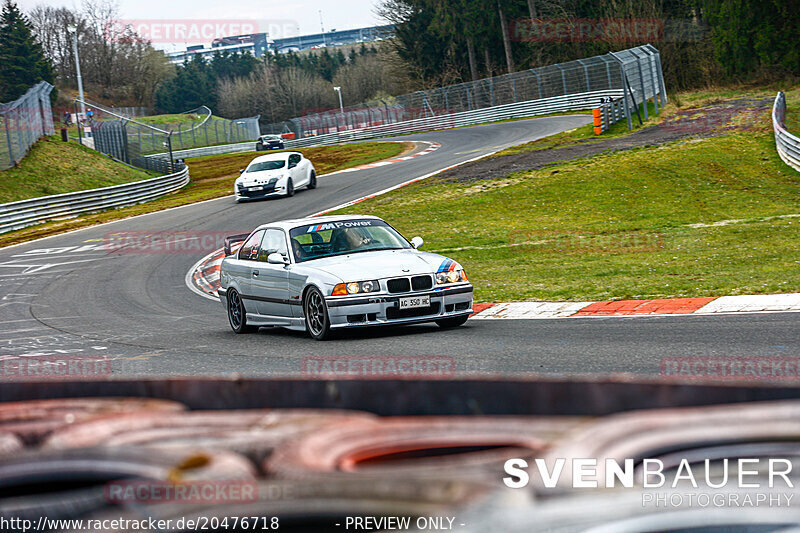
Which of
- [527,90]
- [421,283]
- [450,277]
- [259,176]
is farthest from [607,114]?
[421,283]

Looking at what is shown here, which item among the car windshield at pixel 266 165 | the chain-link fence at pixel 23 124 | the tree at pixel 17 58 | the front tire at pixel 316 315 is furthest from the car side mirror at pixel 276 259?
the tree at pixel 17 58

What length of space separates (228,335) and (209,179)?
3720 cm

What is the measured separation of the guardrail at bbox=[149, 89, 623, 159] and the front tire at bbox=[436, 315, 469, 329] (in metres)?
41.0

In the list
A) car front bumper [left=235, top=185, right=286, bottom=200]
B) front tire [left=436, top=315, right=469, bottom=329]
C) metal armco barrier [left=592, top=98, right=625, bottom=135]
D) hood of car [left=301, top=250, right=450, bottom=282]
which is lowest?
front tire [left=436, top=315, right=469, bottom=329]

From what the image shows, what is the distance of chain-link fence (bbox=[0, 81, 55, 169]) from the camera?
35.8 metres

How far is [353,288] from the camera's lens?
10344mm

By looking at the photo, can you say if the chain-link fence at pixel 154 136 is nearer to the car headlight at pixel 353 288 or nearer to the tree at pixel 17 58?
the tree at pixel 17 58

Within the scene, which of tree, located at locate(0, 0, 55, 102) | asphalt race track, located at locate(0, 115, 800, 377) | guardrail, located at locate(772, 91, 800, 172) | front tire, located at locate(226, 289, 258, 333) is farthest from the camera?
tree, located at locate(0, 0, 55, 102)

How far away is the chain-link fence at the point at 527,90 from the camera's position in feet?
136

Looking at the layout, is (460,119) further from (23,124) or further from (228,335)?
(228,335)

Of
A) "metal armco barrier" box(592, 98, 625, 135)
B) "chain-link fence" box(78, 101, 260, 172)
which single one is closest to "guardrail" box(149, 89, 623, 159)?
"chain-link fence" box(78, 101, 260, 172)

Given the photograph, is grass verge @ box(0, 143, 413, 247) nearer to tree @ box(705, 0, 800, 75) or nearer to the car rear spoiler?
the car rear spoiler

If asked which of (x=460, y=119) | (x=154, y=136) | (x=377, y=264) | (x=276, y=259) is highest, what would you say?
(x=154, y=136)

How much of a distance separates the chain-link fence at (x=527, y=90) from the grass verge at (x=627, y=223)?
10.4 meters
